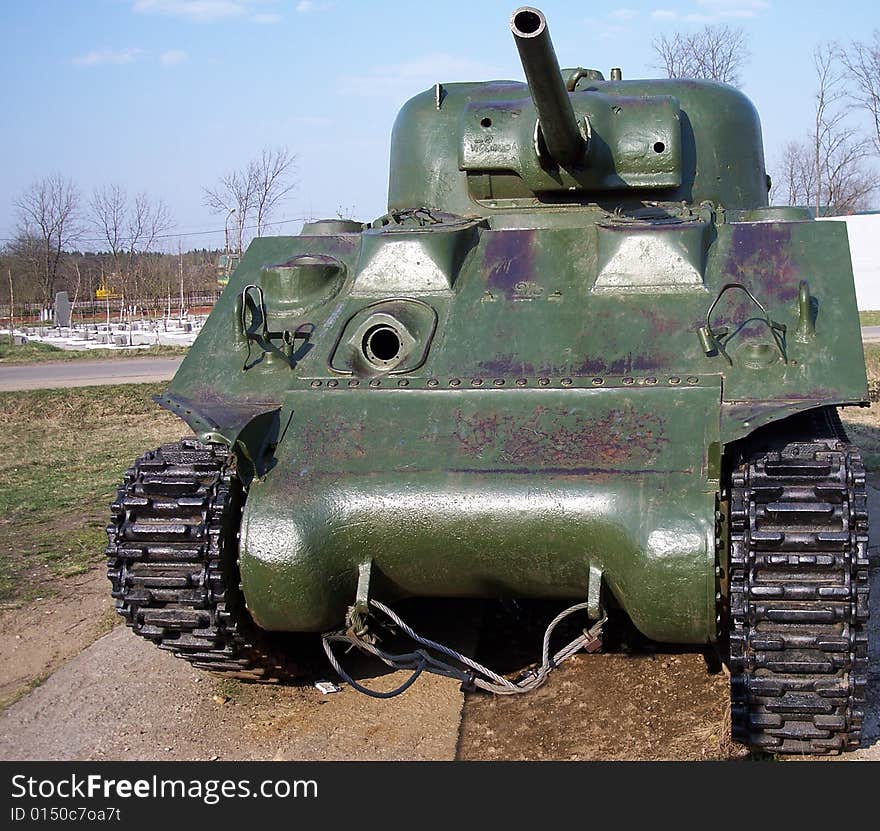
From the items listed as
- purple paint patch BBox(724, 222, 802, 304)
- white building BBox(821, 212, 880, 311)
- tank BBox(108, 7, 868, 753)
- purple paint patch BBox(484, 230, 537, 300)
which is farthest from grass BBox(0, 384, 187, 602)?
white building BBox(821, 212, 880, 311)

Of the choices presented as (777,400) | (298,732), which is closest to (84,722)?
(298,732)

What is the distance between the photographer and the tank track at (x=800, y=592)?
4.23 meters

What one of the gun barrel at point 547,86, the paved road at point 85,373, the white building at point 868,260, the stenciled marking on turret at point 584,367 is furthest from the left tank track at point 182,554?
the white building at point 868,260

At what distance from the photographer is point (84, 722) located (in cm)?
534

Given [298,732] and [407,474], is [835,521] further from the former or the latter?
[298,732]

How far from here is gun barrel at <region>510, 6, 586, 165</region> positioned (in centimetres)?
482

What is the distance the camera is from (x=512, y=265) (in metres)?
5.62

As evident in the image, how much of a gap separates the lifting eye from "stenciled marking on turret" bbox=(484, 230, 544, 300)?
54 centimetres

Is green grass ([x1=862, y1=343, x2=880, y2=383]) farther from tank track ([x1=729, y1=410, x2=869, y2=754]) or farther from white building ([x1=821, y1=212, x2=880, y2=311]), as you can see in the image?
white building ([x1=821, y1=212, x2=880, y2=311])

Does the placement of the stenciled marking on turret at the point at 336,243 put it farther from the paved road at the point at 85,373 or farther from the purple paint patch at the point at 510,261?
the paved road at the point at 85,373

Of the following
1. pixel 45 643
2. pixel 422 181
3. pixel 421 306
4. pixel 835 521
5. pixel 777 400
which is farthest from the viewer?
pixel 422 181

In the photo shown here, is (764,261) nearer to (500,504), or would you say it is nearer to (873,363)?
(500,504)

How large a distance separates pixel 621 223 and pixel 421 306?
1.04m

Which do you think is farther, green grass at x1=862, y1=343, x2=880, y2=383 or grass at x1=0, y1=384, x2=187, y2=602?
green grass at x1=862, y1=343, x2=880, y2=383
